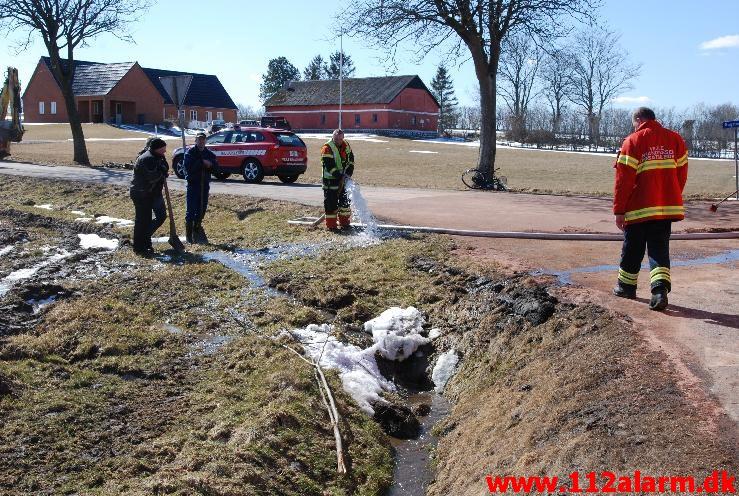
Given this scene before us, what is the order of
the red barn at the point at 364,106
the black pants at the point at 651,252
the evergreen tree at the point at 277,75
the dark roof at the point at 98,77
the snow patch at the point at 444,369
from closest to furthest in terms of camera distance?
the black pants at the point at 651,252
the snow patch at the point at 444,369
the dark roof at the point at 98,77
the red barn at the point at 364,106
the evergreen tree at the point at 277,75

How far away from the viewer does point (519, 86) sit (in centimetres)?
8950

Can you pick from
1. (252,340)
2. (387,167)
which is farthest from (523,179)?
(252,340)

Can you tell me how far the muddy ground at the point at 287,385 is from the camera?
474cm

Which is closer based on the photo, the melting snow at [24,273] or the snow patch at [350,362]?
the snow patch at [350,362]

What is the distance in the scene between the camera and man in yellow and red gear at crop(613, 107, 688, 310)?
7195 mm

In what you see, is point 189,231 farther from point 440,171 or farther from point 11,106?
point 11,106

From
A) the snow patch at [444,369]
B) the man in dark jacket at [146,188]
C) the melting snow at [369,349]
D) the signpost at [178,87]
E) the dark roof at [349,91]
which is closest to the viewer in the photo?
the melting snow at [369,349]

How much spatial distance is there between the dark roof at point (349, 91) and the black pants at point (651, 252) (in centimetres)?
6904

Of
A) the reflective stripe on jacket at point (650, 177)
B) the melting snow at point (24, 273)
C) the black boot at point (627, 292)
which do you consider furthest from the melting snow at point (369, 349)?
the melting snow at point (24, 273)

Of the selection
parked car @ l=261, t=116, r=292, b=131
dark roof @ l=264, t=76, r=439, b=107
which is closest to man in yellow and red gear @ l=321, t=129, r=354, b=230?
parked car @ l=261, t=116, r=292, b=131

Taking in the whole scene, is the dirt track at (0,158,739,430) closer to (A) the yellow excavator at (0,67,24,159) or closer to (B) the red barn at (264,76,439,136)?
(A) the yellow excavator at (0,67,24,159)

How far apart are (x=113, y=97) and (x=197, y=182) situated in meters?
64.0

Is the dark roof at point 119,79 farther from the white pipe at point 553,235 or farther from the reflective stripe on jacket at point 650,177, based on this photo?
the reflective stripe on jacket at point 650,177

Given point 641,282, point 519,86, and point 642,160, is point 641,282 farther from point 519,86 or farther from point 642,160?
point 519,86
